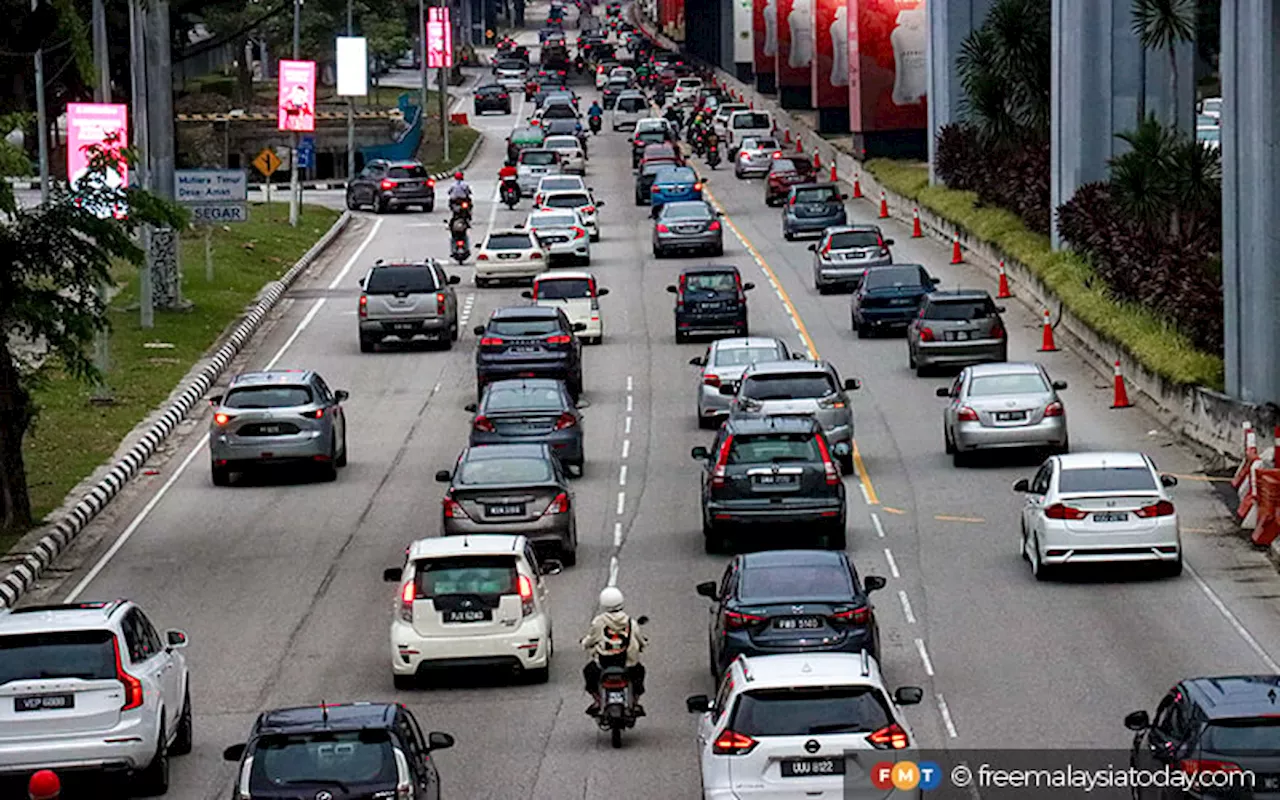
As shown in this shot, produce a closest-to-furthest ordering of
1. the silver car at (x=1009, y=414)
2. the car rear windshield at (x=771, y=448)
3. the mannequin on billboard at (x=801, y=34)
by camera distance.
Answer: the car rear windshield at (x=771, y=448) → the silver car at (x=1009, y=414) → the mannequin on billboard at (x=801, y=34)

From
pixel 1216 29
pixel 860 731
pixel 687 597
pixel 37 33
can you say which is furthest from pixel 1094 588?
pixel 1216 29

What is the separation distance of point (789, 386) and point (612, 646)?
1533 cm

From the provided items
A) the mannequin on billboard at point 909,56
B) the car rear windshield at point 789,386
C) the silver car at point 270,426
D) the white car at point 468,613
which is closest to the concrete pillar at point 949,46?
the mannequin on billboard at point 909,56

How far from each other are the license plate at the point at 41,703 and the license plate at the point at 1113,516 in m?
12.6

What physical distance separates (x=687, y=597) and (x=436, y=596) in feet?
15.9

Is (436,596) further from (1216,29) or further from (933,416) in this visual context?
(1216,29)

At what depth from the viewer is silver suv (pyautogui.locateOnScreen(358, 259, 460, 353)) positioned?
50.5 metres

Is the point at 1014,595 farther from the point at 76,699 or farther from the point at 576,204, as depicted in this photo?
the point at 576,204

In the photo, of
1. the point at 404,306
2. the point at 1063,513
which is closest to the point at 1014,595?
the point at 1063,513

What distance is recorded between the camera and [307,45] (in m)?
126

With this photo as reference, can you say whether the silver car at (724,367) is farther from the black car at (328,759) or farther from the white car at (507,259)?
the black car at (328,759)

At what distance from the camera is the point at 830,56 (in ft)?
329

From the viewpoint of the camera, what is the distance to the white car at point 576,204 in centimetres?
7019

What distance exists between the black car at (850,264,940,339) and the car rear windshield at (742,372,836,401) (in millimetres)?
14145
